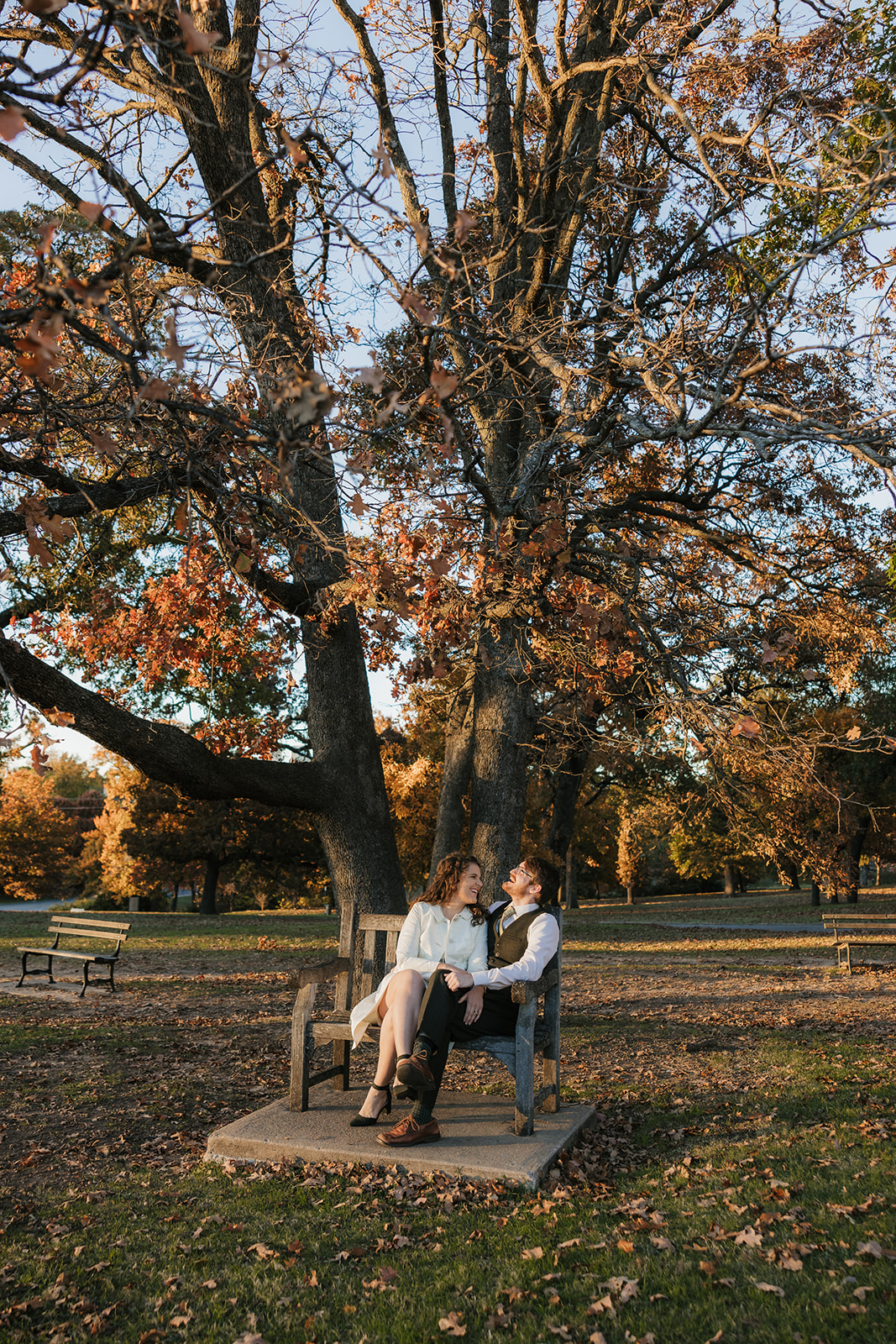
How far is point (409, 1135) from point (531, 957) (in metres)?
1.12

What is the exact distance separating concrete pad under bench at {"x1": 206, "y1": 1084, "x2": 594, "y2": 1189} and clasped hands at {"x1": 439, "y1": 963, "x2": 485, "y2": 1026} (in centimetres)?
64

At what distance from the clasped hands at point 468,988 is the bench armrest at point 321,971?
104 cm

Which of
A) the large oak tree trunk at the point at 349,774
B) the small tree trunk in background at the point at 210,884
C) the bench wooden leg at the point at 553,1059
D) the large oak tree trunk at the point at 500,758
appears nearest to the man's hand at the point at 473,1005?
the bench wooden leg at the point at 553,1059

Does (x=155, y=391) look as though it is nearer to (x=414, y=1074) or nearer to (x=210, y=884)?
(x=414, y=1074)

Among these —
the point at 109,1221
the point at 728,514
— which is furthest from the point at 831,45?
the point at 109,1221

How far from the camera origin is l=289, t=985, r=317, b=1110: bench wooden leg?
18.3 ft

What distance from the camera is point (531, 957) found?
5.36m

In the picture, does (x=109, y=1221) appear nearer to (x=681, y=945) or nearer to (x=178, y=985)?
(x=178, y=985)

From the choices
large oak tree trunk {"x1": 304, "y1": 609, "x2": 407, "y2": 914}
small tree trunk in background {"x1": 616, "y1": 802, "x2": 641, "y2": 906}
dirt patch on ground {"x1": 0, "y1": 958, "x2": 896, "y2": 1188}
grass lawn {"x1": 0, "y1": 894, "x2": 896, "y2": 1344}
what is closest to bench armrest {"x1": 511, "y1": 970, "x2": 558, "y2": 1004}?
grass lawn {"x1": 0, "y1": 894, "x2": 896, "y2": 1344}

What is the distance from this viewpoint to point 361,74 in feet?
28.0

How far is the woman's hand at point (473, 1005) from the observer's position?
5.20 meters

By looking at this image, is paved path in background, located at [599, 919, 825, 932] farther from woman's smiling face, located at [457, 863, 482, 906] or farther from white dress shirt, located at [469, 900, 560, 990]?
woman's smiling face, located at [457, 863, 482, 906]

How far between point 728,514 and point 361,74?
5.57 m

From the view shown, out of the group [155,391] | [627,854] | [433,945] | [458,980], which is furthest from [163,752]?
[627,854]
